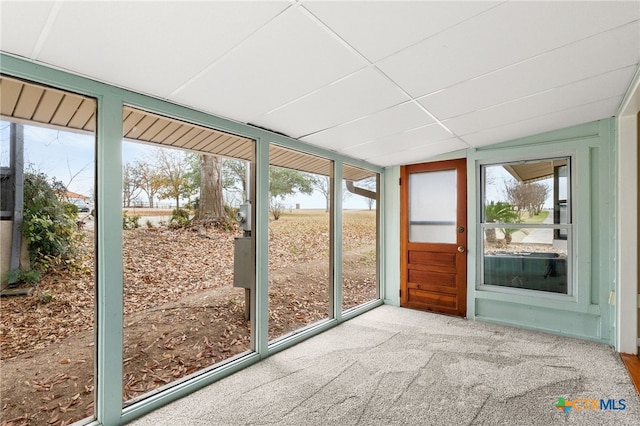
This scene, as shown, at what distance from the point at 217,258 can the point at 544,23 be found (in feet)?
13.9

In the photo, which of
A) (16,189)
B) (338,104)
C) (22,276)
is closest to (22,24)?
(16,189)

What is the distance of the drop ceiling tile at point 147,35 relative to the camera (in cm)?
123

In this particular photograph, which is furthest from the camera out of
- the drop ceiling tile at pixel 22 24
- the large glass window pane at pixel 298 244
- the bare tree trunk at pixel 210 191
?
the large glass window pane at pixel 298 244

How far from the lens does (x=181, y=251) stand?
416 centimetres

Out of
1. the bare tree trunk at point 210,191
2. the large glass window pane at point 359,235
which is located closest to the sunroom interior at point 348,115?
the large glass window pane at point 359,235

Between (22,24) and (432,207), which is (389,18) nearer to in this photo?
(22,24)

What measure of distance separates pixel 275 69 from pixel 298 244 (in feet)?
14.2

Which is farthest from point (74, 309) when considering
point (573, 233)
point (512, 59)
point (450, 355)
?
point (573, 233)

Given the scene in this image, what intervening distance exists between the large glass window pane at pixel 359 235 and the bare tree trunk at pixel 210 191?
1.81 metres

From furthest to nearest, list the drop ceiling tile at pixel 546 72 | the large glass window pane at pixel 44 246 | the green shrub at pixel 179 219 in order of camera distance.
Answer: the green shrub at pixel 179 219 < the large glass window pane at pixel 44 246 < the drop ceiling tile at pixel 546 72

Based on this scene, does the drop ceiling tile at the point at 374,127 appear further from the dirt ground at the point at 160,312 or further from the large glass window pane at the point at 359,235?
the dirt ground at the point at 160,312

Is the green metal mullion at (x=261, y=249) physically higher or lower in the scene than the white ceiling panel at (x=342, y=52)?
lower

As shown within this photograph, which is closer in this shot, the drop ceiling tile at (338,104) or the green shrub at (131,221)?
the drop ceiling tile at (338,104)

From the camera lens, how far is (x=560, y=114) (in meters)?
2.88
